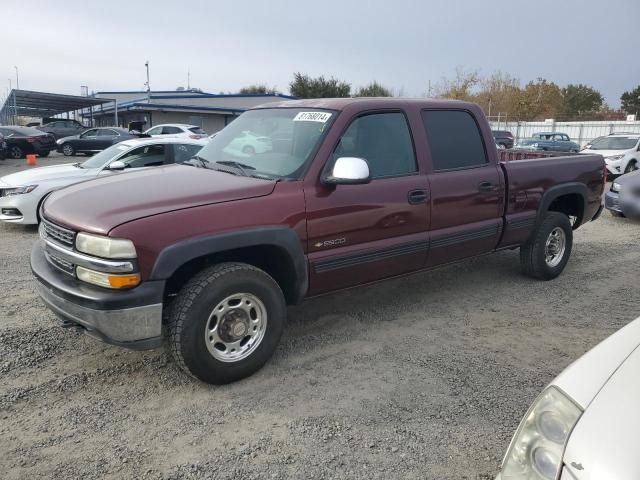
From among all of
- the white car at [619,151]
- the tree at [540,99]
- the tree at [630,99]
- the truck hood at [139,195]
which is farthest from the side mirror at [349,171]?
the tree at [630,99]

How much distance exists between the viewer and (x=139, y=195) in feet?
11.1

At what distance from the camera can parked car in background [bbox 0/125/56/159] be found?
2203 centimetres

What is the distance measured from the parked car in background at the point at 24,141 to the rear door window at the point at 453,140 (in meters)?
22.2

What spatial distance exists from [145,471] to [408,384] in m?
1.73

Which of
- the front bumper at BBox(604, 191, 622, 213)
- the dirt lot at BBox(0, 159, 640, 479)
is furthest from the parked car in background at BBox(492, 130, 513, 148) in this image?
the dirt lot at BBox(0, 159, 640, 479)

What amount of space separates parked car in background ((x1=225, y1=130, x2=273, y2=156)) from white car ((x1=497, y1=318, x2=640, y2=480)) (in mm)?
2857

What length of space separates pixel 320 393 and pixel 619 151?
673 inches

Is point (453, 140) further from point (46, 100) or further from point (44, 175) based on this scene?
point (46, 100)

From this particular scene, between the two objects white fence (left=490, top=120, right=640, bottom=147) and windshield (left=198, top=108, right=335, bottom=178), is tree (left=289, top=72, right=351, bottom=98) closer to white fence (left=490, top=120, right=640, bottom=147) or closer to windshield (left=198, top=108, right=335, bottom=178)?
white fence (left=490, top=120, right=640, bottom=147)

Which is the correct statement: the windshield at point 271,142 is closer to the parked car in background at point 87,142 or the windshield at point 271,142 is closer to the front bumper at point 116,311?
the front bumper at point 116,311

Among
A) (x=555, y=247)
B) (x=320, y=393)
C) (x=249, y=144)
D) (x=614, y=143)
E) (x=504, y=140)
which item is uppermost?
(x=504, y=140)

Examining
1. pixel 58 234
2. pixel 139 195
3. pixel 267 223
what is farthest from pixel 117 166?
pixel 267 223

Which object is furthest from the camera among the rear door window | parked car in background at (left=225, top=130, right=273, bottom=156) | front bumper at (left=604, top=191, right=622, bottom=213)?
front bumper at (left=604, top=191, right=622, bottom=213)

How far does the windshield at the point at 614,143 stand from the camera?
1731 cm
